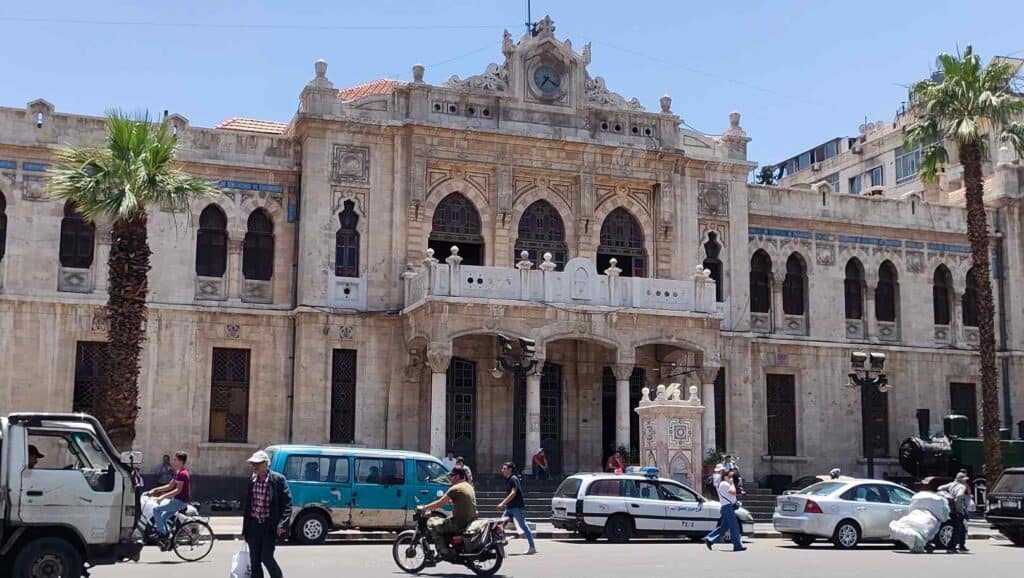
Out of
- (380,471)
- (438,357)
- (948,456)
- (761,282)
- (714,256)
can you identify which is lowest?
(380,471)

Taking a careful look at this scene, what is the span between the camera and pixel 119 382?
24.3 meters

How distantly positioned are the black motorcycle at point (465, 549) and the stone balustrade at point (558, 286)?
14.1m

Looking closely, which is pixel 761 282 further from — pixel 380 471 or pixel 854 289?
pixel 380 471

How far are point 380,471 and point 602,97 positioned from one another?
15368mm

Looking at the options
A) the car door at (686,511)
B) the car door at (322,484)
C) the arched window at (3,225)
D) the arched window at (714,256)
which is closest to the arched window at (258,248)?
the arched window at (3,225)

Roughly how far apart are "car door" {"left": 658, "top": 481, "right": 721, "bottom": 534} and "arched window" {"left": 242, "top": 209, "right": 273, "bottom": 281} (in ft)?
43.8

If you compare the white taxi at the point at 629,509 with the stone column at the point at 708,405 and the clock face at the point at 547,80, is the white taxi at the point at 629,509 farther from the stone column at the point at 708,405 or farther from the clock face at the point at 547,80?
the clock face at the point at 547,80

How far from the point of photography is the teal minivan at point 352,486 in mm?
22078

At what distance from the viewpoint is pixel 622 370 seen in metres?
31.5

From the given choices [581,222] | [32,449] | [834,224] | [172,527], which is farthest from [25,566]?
[834,224]

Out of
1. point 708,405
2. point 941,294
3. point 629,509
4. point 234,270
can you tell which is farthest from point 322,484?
point 941,294

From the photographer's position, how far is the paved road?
637 inches

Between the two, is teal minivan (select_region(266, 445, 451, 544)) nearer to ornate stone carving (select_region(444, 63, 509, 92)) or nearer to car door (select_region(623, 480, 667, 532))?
car door (select_region(623, 480, 667, 532))

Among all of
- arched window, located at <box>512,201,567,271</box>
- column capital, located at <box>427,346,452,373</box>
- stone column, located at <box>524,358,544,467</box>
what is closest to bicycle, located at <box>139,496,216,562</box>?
column capital, located at <box>427,346,452,373</box>
